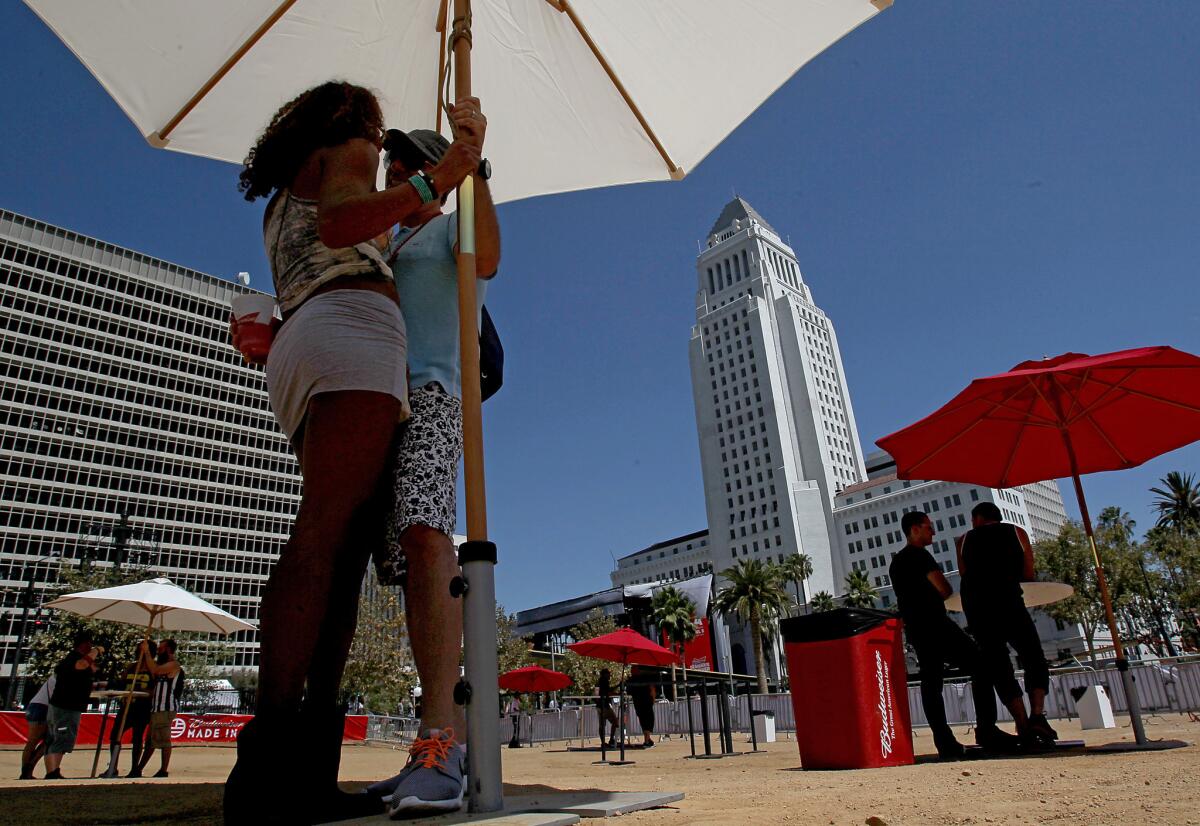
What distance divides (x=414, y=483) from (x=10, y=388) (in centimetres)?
6798

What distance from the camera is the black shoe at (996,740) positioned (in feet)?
14.0

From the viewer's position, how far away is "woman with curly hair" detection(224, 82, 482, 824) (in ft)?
5.13

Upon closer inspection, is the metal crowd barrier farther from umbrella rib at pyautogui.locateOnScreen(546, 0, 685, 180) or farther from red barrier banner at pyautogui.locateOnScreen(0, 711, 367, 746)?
umbrella rib at pyautogui.locateOnScreen(546, 0, 685, 180)

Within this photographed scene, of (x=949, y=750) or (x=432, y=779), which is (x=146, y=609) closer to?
(x=949, y=750)

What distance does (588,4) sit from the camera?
8.89 ft

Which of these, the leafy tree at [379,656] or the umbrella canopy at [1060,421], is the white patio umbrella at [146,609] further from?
the leafy tree at [379,656]

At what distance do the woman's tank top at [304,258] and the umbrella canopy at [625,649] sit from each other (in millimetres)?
11236

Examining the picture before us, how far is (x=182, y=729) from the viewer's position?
20406 mm

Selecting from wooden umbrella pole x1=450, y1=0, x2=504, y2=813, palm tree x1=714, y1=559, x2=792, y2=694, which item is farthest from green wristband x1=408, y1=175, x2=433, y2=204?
palm tree x1=714, y1=559, x2=792, y2=694

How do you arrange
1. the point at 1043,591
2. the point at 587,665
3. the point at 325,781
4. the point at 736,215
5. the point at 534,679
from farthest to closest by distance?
the point at 736,215
the point at 587,665
the point at 534,679
the point at 1043,591
the point at 325,781

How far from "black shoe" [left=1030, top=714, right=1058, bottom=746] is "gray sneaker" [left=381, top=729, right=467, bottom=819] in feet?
13.2

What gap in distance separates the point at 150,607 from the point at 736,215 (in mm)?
104631

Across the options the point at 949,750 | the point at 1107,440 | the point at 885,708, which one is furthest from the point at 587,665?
the point at 885,708

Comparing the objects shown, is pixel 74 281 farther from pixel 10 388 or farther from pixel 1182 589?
pixel 1182 589
